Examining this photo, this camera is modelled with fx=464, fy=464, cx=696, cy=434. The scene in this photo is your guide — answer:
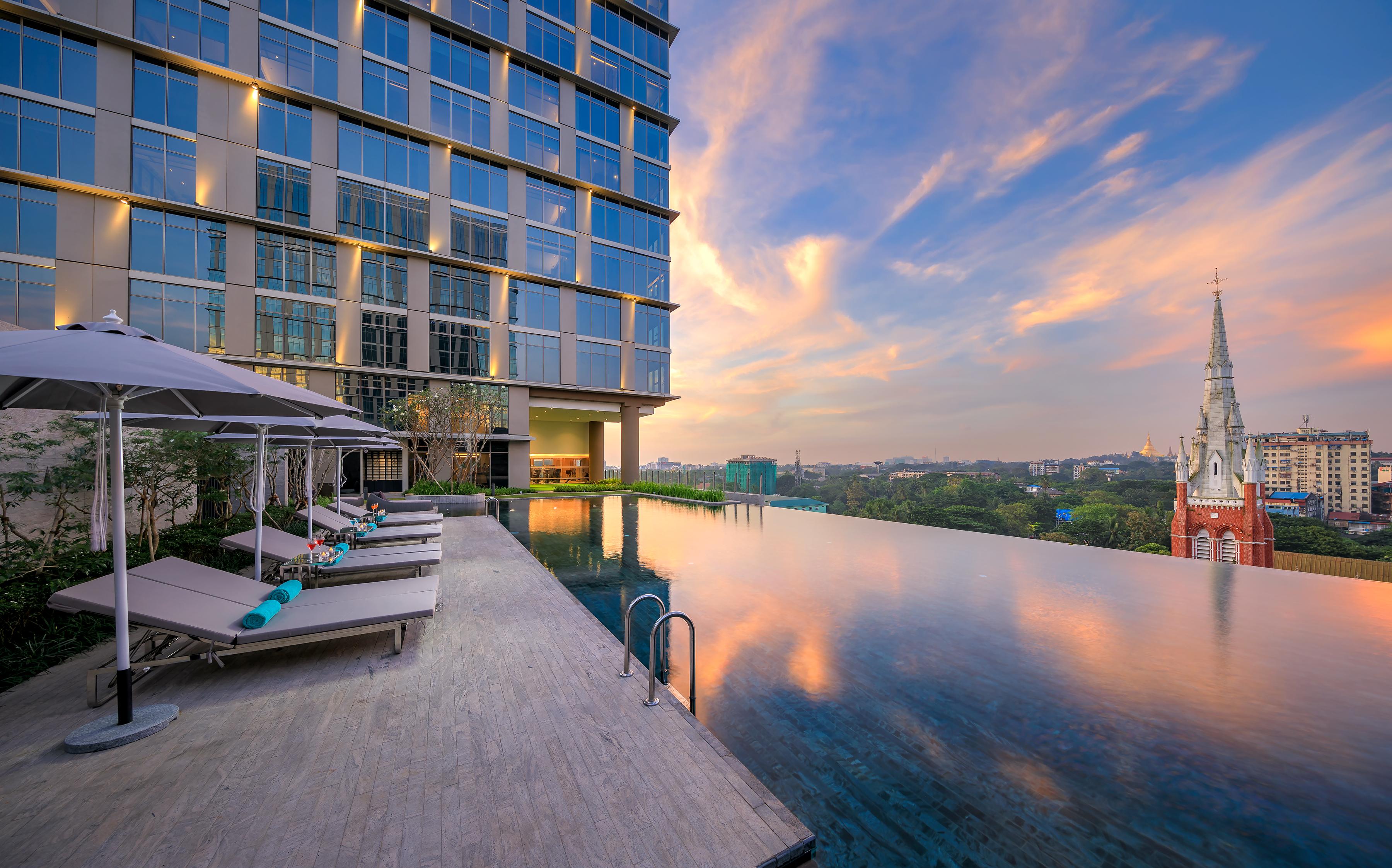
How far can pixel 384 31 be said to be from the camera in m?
20.9

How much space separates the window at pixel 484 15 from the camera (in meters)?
22.3

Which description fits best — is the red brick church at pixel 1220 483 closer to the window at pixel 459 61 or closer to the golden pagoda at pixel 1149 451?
the golden pagoda at pixel 1149 451

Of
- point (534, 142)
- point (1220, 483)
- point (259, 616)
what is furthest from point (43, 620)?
point (1220, 483)

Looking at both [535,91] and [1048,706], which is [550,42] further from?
[1048,706]

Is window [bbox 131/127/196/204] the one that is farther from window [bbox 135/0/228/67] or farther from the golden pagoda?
the golden pagoda

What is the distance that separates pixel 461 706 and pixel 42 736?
8.33 feet

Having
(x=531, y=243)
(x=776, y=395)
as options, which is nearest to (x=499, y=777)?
(x=531, y=243)

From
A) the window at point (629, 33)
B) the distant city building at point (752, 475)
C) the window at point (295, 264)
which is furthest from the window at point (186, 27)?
the distant city building at point (752, 475)

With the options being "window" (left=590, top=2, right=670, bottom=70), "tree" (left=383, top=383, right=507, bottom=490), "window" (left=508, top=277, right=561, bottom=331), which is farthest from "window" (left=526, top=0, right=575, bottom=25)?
"tree" (left=383, top=383, right=507, bottom=490)

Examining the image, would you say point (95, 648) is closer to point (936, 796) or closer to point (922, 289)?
point (936, 796)

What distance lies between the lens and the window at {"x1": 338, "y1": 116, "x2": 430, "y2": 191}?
797 inches

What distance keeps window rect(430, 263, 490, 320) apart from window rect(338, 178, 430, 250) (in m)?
1.35

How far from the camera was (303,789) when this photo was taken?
250cm

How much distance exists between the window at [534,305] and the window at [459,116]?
678 centimetres
